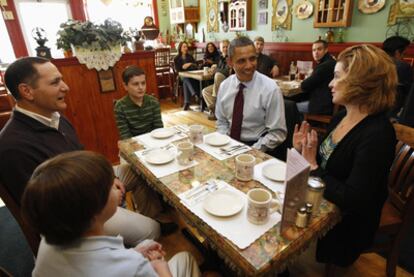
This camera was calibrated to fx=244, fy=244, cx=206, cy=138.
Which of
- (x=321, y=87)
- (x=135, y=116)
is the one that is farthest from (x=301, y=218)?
(x=321, y=87)

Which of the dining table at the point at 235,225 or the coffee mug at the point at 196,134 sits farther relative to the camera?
the coffee mug at the point at 196,134

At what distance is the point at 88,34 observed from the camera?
241 cm

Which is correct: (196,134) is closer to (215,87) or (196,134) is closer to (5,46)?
(215,87)

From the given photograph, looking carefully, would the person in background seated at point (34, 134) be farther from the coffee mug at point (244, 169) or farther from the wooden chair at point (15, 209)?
the coffee mug at point (244, 169)

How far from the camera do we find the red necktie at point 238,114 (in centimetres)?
185

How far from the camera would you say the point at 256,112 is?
1825mm

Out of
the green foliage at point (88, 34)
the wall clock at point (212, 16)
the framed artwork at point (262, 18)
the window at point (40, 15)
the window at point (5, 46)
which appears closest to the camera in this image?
the green foliage at point (88, 34)

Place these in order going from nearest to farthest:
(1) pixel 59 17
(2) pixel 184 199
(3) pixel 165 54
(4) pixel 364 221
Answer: (2) pixel 184 199 → (4) pixel 364 221 → (3) pixel 165 54 → (1) pixel 59 17

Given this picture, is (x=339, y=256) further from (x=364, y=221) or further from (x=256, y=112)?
(x=256, y=112)

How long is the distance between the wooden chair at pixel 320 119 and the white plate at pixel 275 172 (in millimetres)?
1870

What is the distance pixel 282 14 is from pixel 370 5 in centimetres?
148

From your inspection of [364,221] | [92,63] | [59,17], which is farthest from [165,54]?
[364,221]

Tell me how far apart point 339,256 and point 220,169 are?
0.75 m

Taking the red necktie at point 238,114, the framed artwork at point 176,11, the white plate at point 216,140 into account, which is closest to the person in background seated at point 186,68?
the framed artwork at point 176,11
